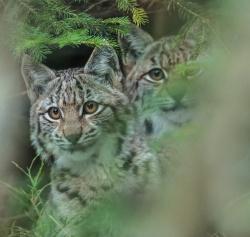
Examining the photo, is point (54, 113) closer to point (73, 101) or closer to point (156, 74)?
point (73, 101)

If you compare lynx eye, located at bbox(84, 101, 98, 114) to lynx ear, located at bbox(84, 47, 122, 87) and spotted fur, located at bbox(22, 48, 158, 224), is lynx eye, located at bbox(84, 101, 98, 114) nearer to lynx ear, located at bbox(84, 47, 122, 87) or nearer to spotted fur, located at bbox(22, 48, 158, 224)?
spotted fur, located at bbox(22, 48, 158, 224)

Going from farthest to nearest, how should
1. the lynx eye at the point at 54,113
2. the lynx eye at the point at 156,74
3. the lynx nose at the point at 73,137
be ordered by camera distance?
the lynx eye at the point at 156,74
the lynx eye at the point at 54,113
the lynx nose at the point at 73,137

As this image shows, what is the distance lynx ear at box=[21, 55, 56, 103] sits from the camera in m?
4.08

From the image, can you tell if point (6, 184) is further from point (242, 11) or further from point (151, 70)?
point (242, 11)

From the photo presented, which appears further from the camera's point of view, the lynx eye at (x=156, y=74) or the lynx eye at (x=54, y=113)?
the lynx eye at (x=156, y=74)

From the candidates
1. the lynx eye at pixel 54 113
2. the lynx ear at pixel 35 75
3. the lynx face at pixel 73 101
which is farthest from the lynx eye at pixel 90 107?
the lynx ear at pixel 35 75

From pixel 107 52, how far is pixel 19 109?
0.92m

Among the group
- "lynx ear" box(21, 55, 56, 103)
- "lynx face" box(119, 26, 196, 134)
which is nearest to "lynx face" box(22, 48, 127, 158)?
"lynx ear" box(21, 55, 56, 103)

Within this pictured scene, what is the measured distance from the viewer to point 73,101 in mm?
3920

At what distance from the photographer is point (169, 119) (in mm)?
3998

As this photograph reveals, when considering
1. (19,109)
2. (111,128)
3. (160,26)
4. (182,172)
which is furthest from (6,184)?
(182,172)

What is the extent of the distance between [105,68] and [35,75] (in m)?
0.38

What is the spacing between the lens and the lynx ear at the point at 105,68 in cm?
399

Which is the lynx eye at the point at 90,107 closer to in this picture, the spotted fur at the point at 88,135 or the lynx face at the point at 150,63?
the spotted fur at the point at 88,135
